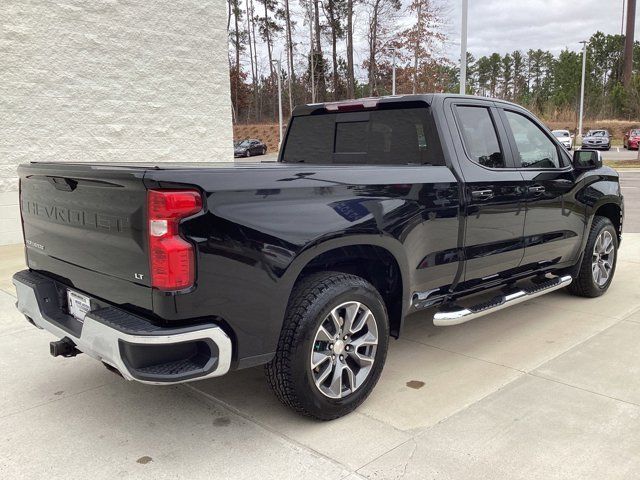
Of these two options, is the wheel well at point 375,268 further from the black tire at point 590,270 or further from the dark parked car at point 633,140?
the dark parked car at point 633,140

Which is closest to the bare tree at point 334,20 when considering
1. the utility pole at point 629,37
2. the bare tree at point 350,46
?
the bare tree at point 350,46

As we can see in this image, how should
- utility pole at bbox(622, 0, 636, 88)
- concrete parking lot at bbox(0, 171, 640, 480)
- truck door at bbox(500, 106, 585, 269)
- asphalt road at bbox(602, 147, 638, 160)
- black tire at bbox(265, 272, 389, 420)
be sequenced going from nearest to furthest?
1. concrete parking lot at bbox(0, 171, 640, 480)
2. black tire at bbox(265, 272, 389, 420)
3. truck door at bbox(500, 106, 585, 269)
4. asphalt road at bbox(602, 147, 638, 160)
5. utility pole at bbox(622, 0, 636, 88)

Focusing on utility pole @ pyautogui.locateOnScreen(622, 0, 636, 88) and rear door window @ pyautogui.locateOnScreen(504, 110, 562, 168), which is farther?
utility pole @ pyautogui.locateOnScreen(622, 0, 636, 88)

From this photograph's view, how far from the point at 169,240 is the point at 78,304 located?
990 millimetres

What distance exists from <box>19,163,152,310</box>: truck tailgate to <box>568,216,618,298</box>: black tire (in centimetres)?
439

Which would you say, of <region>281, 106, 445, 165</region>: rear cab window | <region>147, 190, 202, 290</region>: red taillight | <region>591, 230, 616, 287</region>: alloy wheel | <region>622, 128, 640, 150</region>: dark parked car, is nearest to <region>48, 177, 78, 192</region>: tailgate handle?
<region>147, 190, 202, 290</region>: red taillight

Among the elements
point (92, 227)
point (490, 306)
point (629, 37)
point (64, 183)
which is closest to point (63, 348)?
point (92, 227)

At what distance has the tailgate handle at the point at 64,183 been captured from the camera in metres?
3.00

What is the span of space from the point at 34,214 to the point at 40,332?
180 centimetres

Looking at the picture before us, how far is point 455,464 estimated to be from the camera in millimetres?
2816

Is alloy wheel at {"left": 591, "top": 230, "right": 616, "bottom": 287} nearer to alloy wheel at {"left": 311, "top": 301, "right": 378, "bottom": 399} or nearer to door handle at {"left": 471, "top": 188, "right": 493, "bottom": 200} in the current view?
door handle at {"left": 471, "top": 188, "right": 493, "bottom": 200}

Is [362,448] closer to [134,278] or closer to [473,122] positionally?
[134,278]

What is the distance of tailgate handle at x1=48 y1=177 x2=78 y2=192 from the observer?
3.00m

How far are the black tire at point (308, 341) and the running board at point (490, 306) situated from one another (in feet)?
2.38
